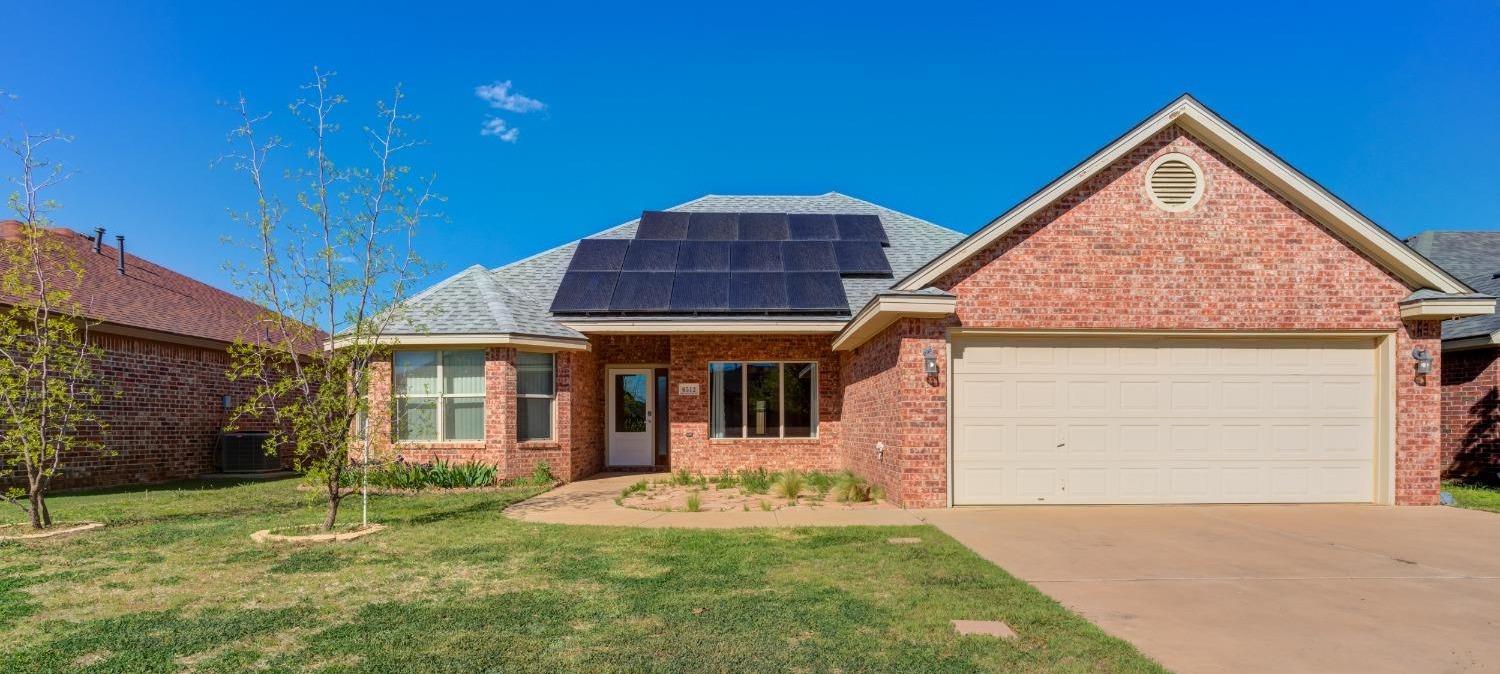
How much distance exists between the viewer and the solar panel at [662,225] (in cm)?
1772

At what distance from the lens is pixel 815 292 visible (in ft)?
49.0

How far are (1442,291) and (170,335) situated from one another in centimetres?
2067

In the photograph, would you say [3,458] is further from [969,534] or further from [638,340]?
[969,534]

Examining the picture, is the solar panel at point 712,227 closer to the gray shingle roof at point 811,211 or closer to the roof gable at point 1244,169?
the gray shingle roof at point 811,211

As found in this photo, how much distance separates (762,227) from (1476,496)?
43.1ft

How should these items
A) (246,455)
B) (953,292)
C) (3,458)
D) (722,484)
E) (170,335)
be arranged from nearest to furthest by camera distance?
1. (953,292)
2. (3,458)
3. (722,484)
4. (170,335)
5. (246,455)

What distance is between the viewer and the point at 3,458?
462 inches

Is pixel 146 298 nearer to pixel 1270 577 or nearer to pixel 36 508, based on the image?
pixel 36 508

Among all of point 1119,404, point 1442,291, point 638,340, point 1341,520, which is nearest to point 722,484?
point 638,340

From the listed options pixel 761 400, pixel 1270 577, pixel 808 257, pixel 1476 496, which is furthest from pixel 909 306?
pixel 1476 496

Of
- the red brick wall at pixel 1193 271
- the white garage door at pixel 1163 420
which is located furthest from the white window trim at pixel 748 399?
the white garage door at pixel 1163 420

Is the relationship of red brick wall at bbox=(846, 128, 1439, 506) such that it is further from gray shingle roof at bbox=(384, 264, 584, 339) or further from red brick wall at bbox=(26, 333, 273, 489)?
red brick wall at bbox=(26, 333, 273, 489)

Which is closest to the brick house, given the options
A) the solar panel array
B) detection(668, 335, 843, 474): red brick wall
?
detection(668, 335, 843, 474): red brick wall

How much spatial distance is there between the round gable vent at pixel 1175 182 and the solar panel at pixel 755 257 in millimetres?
7175
